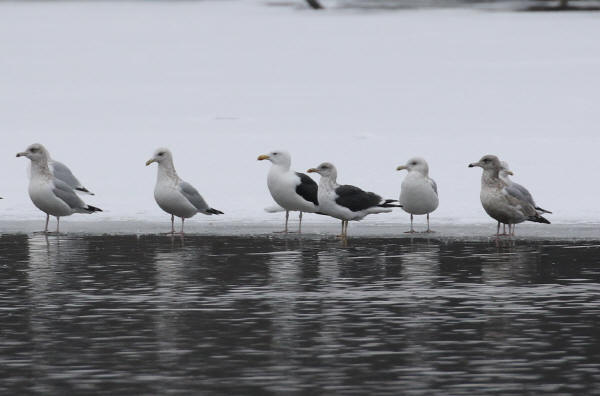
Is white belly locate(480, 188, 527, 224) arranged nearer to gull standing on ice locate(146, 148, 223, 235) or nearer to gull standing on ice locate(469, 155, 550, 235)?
gull standing on ice locate(469, 155, 550, 235)

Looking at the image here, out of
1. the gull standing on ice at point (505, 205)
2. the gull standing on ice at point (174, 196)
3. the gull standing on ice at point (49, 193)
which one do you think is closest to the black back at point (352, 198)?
the gull standing on ice at point (505, 205)

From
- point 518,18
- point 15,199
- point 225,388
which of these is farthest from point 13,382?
point 518,18

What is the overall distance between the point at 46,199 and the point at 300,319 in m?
9.05

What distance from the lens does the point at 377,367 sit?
34.1 feet

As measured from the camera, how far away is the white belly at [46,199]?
67.7 feet

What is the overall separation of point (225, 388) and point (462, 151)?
1910cm

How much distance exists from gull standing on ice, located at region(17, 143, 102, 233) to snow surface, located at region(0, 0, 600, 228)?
1297mm

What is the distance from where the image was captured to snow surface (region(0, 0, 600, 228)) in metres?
25.6

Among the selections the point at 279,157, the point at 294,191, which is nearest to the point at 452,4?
the point at 279,157

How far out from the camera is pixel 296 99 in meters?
35.8

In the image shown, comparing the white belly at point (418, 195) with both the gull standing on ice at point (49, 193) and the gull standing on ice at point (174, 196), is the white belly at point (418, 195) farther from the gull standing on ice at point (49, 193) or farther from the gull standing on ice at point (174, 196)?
the gull standing on ice at point (49, 193)

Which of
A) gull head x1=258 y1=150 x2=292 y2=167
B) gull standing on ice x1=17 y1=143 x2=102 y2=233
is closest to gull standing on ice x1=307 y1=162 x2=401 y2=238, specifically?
gull head x1=258 y1=150 x2=292 y2=167

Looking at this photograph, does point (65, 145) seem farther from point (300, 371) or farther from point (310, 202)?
point (300, 371)

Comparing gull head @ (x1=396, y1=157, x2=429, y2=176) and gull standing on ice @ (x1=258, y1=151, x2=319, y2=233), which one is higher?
gull head @ (x1=396, y1=157, x2=429, y2=176)
